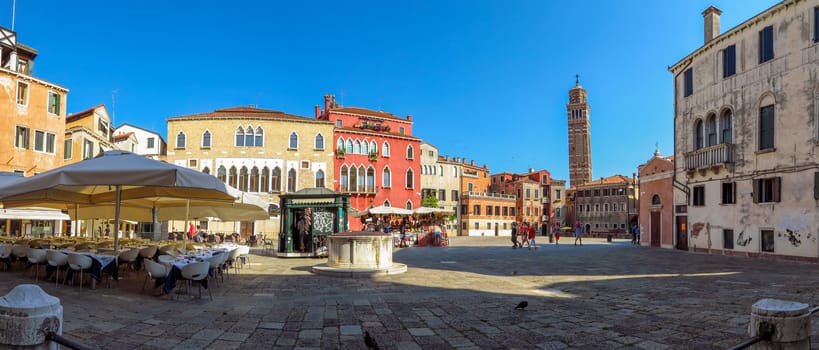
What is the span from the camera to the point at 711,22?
25.0 metres

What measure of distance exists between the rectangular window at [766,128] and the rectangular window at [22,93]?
35632 millimetres

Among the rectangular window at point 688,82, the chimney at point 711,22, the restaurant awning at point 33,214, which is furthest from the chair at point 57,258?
the chimney at point 711,22

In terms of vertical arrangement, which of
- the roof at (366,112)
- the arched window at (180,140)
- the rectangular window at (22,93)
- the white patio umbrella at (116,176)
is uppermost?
the roof at (366,112)

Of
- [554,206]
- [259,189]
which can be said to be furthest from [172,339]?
[554,206]

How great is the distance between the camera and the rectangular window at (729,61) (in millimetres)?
21484

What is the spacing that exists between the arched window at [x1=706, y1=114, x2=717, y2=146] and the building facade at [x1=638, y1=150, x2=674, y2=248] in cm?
406

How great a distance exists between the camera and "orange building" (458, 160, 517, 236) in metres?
59.5

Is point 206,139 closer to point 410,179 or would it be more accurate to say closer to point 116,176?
point 410,179

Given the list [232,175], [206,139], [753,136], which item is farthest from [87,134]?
[753,136]

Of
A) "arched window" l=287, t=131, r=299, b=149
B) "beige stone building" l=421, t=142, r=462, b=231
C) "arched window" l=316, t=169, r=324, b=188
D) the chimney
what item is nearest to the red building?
"arched window" l=316, t=169, r=324, b=188

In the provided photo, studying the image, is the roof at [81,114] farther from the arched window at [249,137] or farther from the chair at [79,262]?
the chair at [79,262]

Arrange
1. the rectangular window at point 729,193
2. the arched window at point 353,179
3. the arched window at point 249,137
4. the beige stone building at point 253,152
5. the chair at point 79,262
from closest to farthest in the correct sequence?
1. the chair at point 79,262
2. the rectangular window at point 729,193
3. the beige stone building at point 253,152
4. the arched window at point 249,137
5. the arched window at point 353,179

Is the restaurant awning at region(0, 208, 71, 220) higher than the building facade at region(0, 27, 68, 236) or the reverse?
the reverse

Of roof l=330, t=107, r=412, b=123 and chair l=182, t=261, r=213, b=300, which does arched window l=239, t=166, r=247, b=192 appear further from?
chair l=182, t=261, r=213, b=300
